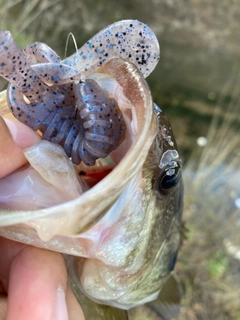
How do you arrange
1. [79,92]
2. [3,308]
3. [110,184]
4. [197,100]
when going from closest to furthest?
[110,184] → [79,92] → [3,308] → [197,100]

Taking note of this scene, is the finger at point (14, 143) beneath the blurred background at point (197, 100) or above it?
above

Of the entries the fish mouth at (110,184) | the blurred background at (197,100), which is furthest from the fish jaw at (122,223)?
the blurred background at (197,100)

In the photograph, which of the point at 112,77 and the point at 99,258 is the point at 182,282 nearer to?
the point at 99,258

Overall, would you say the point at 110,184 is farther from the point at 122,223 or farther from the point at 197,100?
the point at 197,100

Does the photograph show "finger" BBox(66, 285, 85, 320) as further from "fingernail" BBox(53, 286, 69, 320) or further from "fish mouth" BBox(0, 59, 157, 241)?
"fish mouth" BBox(0, 59, 157, 241)

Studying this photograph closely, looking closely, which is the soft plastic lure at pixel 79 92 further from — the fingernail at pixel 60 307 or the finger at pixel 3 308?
the finger at pixel 3 308

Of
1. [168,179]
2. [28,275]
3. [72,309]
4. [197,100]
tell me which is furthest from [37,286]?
[197,100]
